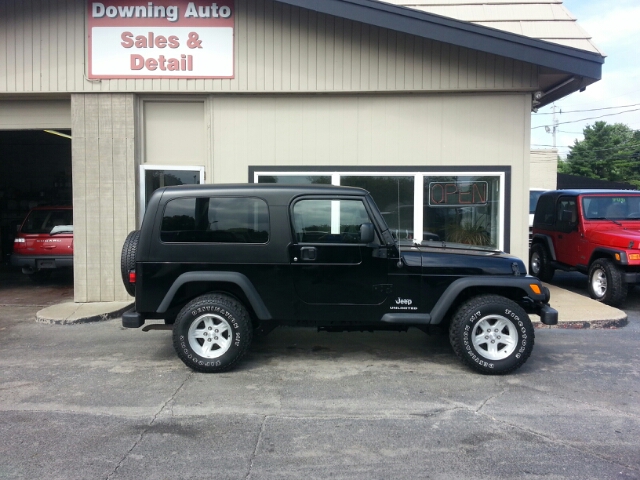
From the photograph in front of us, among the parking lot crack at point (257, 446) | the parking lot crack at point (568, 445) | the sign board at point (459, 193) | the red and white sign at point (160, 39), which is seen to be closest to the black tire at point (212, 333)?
the parking lot crack at point (257, 446)

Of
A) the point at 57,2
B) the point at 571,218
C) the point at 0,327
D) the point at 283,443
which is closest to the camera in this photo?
the point at 283,443

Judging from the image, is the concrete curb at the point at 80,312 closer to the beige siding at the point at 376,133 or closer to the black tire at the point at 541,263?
the beige siding at the point at 376,133

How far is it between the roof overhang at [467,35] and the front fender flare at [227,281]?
489 centimetres

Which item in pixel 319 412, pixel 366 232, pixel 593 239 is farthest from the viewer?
pixel 593 239

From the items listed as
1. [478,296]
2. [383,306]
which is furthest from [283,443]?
[478,296]

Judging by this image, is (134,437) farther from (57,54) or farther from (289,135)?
(57,54)

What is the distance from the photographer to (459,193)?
372 inches

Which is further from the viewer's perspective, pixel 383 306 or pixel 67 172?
pixel 67 172

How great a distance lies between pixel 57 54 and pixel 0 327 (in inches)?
182

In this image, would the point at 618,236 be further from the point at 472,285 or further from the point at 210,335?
the point at 210,335

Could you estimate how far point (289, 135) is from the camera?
31.2 feet

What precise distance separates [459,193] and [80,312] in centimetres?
653

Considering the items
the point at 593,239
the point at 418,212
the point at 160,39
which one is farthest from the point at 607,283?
the point at 160,39

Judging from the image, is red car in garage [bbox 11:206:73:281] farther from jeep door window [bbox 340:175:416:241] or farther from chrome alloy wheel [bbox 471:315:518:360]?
chrome alloy wheel [bbox 471:315:518:360]
